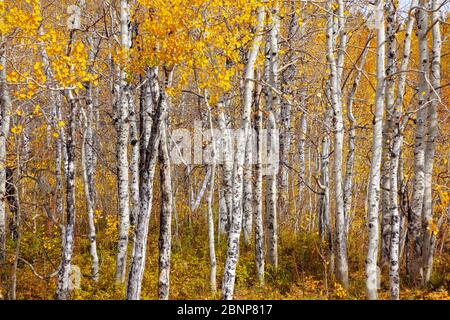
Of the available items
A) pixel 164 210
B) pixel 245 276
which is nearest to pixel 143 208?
pixel 164 210

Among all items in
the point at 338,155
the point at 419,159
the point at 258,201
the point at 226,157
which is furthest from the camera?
the point at 226,157

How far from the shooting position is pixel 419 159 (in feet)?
30.5

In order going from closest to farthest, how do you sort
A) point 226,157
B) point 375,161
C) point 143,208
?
point 375,161
point 143,208
point 226,157

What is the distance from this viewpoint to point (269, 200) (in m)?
11.2

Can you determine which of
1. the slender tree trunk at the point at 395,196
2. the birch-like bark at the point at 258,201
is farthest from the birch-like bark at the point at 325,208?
the slender tree trunk at the point at 395,196

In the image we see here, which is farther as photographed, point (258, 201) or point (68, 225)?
point (258, 201)

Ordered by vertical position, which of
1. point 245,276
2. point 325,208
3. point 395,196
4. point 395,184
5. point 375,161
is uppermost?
point 375,161

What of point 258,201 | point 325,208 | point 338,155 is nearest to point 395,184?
point 338,155

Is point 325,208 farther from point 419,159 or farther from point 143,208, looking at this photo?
point 143,208

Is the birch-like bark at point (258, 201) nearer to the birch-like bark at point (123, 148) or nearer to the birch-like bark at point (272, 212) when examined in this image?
the birch-like bark at point (272, 212)

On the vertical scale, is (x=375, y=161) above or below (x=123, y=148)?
below

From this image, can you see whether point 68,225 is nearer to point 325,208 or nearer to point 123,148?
point 123,148
